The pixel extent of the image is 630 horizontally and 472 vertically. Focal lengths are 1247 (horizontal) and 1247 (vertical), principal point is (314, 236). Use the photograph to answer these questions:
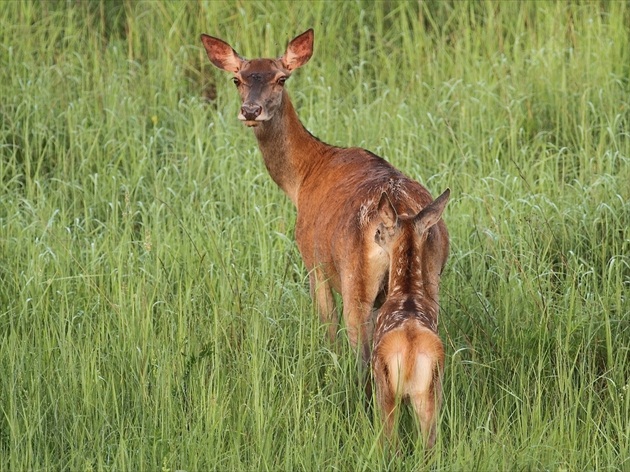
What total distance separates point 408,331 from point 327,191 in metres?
1.60

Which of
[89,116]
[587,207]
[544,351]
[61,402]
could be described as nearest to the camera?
[61,402]

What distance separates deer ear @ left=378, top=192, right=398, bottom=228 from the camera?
4.50 metres

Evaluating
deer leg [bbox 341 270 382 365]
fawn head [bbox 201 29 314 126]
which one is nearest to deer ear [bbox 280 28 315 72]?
fawn head [bbox 201 29 314 126]

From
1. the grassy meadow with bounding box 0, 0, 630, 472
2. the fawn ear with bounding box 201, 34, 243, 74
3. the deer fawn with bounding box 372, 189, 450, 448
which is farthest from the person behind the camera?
the fawn ear with bounding box 201, 34, 243, 74

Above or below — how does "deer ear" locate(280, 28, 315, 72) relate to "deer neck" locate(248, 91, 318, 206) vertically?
above

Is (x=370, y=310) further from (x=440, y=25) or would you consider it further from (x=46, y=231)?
(x=440, y=25)

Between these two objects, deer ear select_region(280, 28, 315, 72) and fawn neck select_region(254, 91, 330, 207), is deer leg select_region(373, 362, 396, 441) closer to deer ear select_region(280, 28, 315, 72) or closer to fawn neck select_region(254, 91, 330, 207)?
fawn neck select_region(254, 91, 330, 207)

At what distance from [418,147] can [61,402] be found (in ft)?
11.2

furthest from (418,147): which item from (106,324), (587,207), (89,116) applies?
(106,324)

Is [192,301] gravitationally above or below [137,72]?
below

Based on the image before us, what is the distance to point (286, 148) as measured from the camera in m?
6.32

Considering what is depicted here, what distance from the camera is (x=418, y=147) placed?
7527mm

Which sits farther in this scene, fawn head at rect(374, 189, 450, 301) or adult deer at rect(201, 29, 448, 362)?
Answer: adult deer at rect(201, 29, 448, 362)

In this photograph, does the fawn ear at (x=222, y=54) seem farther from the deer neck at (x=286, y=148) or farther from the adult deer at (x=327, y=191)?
the deer neck at (x=286, y=148)
